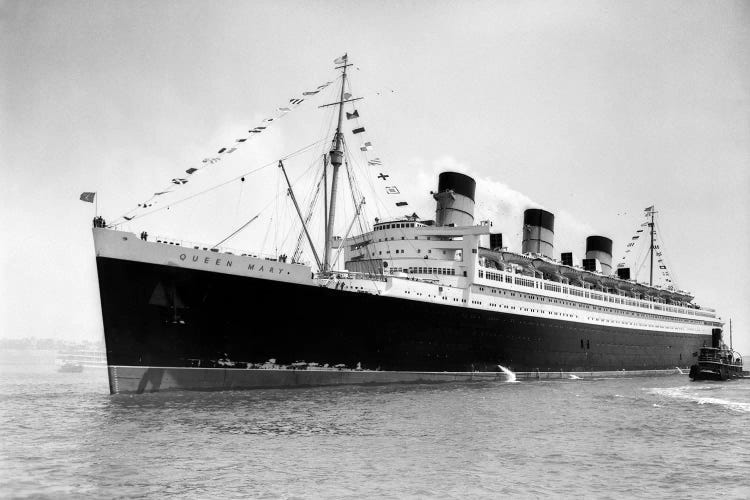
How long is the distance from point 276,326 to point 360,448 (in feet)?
42.3

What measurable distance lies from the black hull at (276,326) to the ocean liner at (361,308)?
51 millimetres

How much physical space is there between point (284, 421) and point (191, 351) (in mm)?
8370

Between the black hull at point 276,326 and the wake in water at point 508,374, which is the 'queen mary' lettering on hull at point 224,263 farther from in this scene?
the wake in water at point 508,374

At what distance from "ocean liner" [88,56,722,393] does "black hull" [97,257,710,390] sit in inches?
2.0

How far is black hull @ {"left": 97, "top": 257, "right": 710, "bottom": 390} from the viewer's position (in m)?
25.1

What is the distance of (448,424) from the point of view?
65.5ft

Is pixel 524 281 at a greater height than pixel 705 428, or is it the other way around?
pixel 524 281

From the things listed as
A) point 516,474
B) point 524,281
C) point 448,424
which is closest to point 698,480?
point 516,474

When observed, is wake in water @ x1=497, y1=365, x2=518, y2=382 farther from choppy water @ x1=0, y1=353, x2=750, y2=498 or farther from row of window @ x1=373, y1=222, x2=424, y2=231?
choppy water @ x1=0, y1=353, x2=750, y2=498

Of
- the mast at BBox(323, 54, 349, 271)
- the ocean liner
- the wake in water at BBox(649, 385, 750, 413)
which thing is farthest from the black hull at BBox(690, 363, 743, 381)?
the mast at BBox(323, 54, 349, 271)

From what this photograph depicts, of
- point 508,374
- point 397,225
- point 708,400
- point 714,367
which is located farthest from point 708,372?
point 397,225

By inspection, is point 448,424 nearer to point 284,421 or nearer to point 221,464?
point 284,421

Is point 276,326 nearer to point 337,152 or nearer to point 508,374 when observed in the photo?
point 337,152

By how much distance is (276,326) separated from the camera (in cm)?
2788
